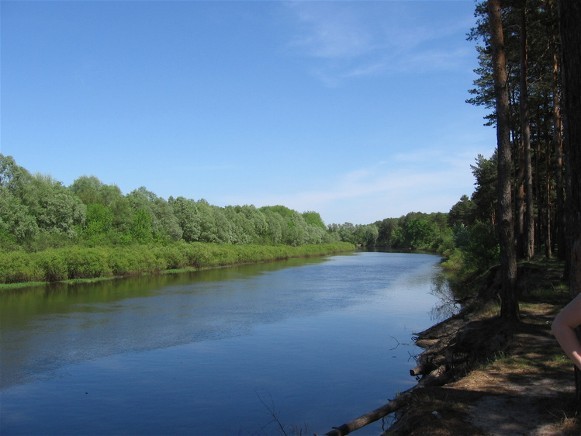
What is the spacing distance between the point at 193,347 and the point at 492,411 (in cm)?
1300

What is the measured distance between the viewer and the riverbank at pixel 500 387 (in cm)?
615

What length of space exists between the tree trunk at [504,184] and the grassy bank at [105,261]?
117ft

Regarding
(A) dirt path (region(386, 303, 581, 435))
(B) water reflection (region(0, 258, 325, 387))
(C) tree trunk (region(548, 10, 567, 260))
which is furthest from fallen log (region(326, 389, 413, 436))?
(C) tree trunk (region(548, 10, 567, 260))

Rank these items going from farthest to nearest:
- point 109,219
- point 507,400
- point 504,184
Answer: point 109,219, point 504,184, point 507,400

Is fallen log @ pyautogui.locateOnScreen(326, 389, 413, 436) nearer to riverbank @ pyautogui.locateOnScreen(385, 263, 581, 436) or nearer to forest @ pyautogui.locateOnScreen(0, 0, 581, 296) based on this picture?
riverbank @ pyautogui.locateOnScreen(385, 263, 581, 436)

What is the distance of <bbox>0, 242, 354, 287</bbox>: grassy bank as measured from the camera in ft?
125

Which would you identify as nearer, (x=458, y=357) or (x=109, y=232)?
(x=458, y=357)

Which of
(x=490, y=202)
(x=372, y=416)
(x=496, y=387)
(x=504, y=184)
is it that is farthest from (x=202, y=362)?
(x=490, y=202)

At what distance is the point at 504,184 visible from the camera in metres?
11.1

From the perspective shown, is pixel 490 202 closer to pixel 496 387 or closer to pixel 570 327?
pixel 496 387

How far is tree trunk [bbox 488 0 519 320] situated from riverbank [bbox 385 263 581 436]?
0.58 m

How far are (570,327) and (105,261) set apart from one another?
4535 centimetres

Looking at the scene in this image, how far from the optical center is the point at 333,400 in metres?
11.7

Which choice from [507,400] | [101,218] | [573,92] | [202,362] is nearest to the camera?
[573,92]
